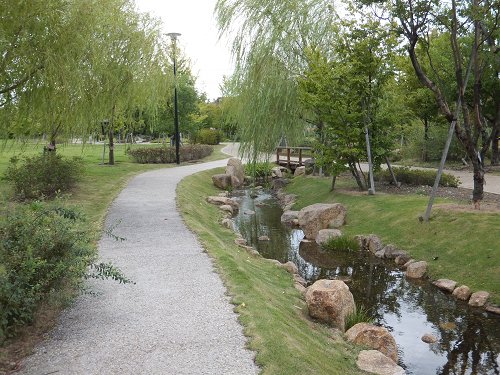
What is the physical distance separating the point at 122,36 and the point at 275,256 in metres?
8.79

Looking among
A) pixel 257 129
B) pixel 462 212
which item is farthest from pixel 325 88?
pixel 462 212

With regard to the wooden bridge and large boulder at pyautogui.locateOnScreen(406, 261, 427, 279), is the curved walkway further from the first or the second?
the wooden bridge

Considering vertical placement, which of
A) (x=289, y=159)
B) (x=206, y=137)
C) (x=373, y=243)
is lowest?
(x=373, y=243)

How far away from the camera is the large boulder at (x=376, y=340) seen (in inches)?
219

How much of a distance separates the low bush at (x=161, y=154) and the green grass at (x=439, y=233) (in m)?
14.2

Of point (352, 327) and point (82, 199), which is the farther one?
point (82, 199)

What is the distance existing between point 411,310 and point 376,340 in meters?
2.11

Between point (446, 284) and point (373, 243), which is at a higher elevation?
point (373, 243)

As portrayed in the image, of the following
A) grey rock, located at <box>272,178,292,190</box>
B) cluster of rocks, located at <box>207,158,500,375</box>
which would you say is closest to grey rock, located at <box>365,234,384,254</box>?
cluster of rocks, located at <box>207,158,500,375</box>

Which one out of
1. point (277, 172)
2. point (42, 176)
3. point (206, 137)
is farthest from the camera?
point (206, 137)

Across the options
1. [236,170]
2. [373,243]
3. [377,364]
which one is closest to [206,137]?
[236,170]

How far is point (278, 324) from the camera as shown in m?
4.94

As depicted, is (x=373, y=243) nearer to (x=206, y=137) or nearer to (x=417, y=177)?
(x=417, y=177)

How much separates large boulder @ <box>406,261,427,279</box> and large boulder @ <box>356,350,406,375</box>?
410 centimetres
